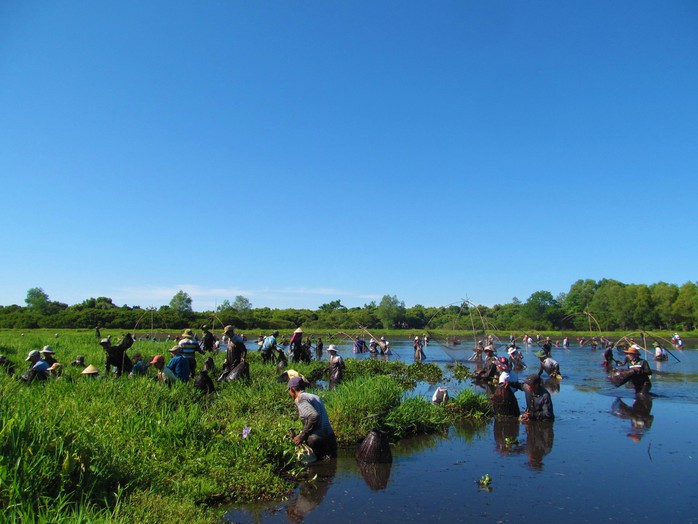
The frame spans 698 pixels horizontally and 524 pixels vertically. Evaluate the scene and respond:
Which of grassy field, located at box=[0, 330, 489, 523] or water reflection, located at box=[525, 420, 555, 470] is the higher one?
grassy field, located at box=[0, 330, 489, 523]

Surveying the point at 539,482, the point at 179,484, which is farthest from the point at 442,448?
the point at 179,484

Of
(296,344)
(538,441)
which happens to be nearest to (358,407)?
(538,441)

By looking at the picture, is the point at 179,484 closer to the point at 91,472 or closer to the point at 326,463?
the point at 91,472

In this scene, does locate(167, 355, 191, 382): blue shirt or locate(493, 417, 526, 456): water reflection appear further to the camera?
locate(167, 355, 191, 382): blue shirt

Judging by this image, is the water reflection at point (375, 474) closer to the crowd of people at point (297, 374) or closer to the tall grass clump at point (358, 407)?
the crowd of people at point (297, 374)

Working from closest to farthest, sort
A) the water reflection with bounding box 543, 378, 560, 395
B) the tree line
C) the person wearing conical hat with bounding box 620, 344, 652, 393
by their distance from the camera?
the person wearing conical hat with bounding box 620, 344, 652, 393, the water reflection with bounding box 543, 378, 560, 395, the tree line

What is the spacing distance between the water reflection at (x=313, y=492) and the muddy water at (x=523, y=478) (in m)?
0.01

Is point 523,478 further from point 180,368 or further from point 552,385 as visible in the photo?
point 552,385

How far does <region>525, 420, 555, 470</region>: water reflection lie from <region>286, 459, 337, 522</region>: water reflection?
3.28 m

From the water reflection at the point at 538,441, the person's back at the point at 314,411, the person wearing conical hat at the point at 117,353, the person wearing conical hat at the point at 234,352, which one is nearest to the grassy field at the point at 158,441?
the person's back at the point at 314,411

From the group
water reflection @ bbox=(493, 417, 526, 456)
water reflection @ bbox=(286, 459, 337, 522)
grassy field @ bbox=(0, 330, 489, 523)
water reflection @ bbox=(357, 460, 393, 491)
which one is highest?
grassy field @ bbox=(0, 330, 489, 523)

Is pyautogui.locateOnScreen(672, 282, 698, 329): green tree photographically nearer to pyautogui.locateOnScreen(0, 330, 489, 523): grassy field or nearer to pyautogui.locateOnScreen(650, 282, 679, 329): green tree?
pyautogui.locateOnScreen(650, 282, 679, 329): green tree

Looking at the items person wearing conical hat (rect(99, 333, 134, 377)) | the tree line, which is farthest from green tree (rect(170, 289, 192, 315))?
person wearing conical hat (rect(99, 333, 134, 377))

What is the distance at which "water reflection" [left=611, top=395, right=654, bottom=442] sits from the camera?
35.4 feet
